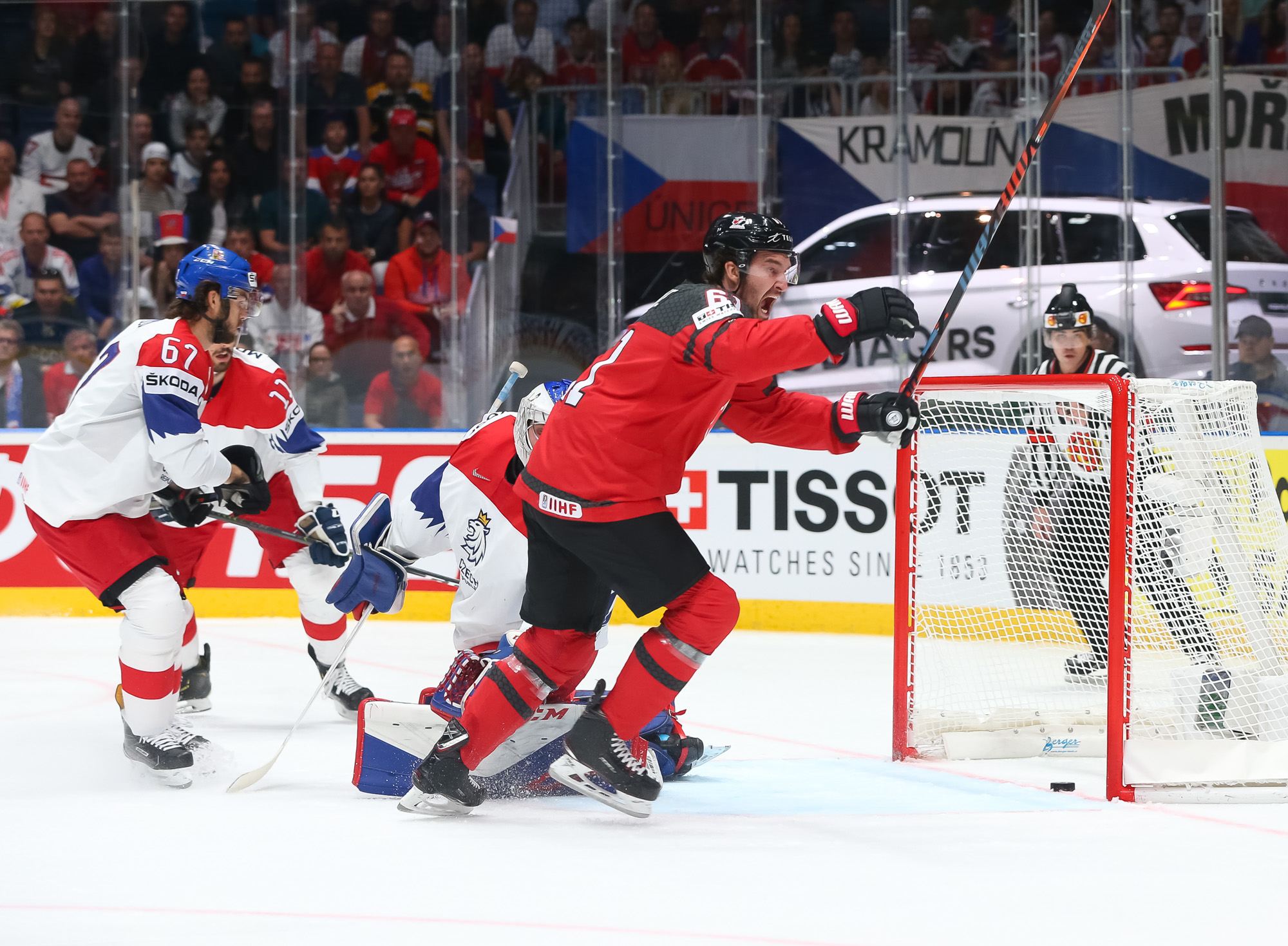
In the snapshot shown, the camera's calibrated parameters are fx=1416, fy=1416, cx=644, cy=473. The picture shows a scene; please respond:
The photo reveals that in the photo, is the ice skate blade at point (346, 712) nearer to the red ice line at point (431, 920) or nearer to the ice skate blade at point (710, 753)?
the ice skate blade at point (710, 753)

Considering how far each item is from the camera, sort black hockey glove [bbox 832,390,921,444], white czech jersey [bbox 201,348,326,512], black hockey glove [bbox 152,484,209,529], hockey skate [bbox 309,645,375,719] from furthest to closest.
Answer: hockey skate [bbox 309,645,375,719] < white czech jersey [bbox 201,348,326,512] < black hockey glove [bbox 152,484,209,529] < black hockey glove [bbox 832,390,921,444]

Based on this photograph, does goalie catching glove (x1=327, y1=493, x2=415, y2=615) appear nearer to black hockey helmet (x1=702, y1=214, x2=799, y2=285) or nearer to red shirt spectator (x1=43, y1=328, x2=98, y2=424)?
black hockey helmet (x1=702, y1=214, x2=799, y2=285)

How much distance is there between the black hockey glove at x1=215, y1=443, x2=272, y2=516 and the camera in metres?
3.73

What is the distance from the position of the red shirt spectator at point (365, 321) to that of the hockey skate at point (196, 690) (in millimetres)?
2885

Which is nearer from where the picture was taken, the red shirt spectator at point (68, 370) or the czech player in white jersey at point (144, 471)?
the czech player in white jersey at point (144, 471)

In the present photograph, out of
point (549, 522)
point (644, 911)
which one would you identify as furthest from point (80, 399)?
point (644, 911)

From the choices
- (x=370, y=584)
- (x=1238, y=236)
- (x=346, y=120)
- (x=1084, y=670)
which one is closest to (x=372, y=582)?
(x=370, y=584)

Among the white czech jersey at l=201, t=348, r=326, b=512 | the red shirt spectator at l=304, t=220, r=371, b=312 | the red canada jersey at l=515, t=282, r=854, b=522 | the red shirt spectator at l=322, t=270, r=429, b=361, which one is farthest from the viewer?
the red shirt spectator at l=304, t=220, r=371, b=312

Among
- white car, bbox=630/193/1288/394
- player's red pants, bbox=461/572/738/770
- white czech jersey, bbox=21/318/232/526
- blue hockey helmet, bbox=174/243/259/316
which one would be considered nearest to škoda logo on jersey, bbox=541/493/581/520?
player's red pants, bbox=461/572/738/770

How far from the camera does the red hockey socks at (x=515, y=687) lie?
2.81 metres

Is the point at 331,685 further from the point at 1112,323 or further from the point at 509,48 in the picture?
the point at 509,48

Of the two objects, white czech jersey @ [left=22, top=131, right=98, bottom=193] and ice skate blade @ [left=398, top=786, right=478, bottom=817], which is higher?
white czech jersey @ [left=22, top=131, right=98, bottom=193]

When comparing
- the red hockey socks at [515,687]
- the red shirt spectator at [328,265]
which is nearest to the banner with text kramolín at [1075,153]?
the red shirt spectator at [328,265]

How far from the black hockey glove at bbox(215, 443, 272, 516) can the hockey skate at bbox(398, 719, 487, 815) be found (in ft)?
3.83
